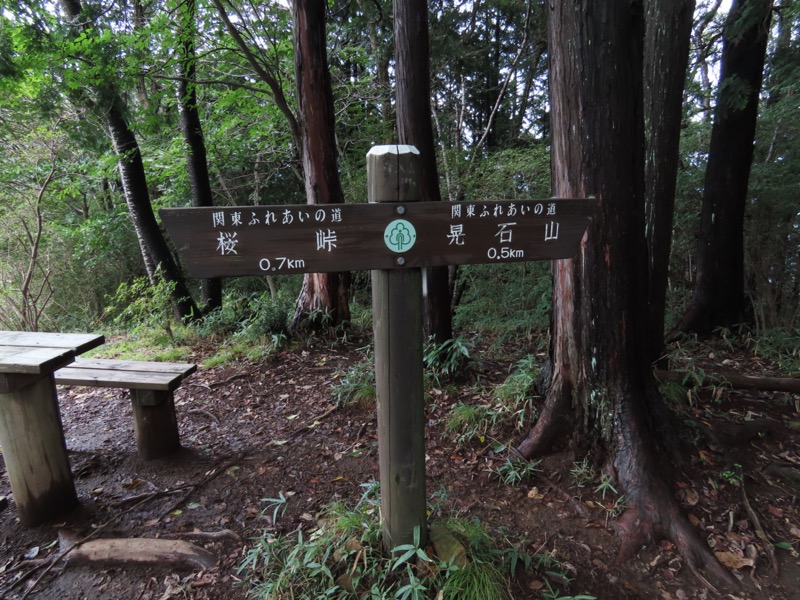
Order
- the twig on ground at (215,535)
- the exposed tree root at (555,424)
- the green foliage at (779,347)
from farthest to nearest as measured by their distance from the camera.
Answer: the green foliage at (779,347)
the exposed tree root at (555,424)
the twig on ground at (215,535)

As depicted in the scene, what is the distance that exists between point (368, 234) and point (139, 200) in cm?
729

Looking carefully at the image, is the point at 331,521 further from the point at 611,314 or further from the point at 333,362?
the point at 333,362

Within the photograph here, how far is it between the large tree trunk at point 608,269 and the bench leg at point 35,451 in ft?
10.1

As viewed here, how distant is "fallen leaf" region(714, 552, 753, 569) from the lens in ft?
7.89

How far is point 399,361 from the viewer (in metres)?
1.92

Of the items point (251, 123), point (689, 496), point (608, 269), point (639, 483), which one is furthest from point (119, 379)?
point (251, 123)

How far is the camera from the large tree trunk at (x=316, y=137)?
547cm

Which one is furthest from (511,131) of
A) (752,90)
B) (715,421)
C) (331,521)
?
(331,521)

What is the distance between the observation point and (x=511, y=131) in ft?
40.2

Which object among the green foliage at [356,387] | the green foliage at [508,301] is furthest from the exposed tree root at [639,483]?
the green foliage at [508,301]

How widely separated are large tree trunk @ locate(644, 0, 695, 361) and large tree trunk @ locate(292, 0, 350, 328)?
12.0 ft

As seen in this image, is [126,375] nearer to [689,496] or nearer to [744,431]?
[689,496]

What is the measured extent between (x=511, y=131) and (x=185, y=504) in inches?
474

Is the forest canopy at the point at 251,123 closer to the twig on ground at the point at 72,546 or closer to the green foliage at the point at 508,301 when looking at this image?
the green foliage at the point at 508,301
